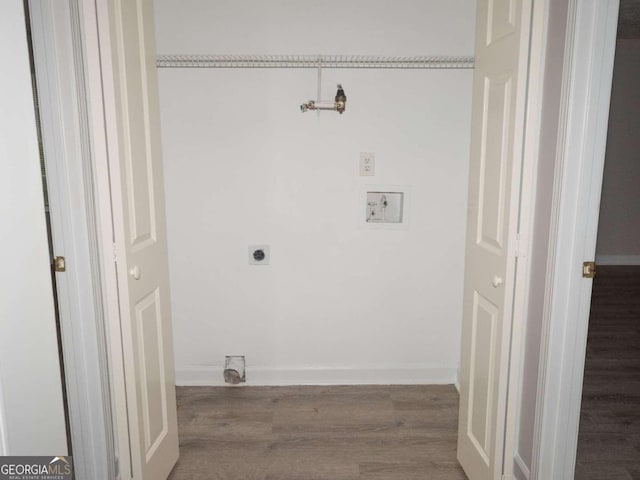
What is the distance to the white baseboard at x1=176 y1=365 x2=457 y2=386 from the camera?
2998 mm

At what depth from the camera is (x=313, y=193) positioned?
2838mm

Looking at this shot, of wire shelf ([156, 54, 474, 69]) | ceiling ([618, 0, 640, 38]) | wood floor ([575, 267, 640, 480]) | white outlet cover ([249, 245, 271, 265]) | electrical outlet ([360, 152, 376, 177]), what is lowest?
wood floor ([575, 267, 640, 480])

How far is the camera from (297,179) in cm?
282

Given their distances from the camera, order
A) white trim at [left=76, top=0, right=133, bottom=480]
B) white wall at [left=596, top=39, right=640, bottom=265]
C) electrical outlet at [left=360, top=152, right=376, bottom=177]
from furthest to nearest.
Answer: white wall at [left=596, top=39, right=640, bottom=265], electrical outlet at [left=360, top=152, right=376, bottom=177], white trim at [left=76, top=0, right=133, bottom=480]

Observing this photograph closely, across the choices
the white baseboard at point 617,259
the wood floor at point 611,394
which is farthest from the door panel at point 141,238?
the white baseboard at point 617,259

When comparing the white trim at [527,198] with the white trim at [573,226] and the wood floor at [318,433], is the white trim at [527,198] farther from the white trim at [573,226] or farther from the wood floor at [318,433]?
the wood floor at [318,433]

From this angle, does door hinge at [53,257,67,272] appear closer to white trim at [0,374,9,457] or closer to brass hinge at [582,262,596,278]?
white trim at [0,374,9,457]

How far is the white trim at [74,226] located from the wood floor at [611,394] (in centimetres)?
208

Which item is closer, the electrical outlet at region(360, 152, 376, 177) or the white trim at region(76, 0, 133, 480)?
the white trim at region(76, 0, 133, 480)

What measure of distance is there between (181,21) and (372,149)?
1.31m

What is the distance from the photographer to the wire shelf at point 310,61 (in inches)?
105

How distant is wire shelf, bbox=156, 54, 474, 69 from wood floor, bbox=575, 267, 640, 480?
2109mm

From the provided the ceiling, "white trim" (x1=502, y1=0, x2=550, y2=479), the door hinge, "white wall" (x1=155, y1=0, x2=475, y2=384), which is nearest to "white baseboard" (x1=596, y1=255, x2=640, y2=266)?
the ceiling

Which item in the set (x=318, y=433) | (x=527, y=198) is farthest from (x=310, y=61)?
(x=318, y=433)
